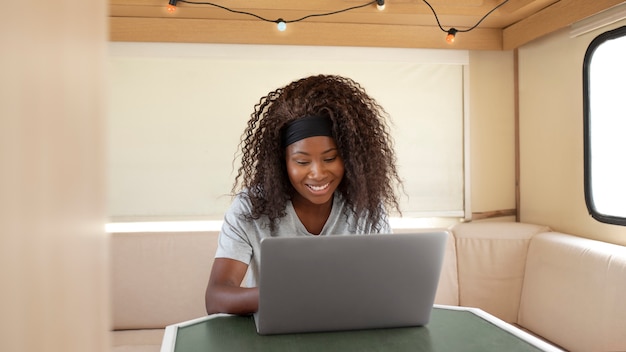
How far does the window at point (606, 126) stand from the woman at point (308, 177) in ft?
3.82

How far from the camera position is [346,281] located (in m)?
1.36

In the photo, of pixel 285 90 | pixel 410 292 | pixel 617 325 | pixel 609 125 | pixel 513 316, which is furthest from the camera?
pixel 513 316

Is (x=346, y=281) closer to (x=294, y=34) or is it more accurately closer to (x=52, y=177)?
(x=52, y=177)

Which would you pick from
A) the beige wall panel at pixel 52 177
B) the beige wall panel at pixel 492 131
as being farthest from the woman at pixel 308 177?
the beige wall panel at pixel 52 177

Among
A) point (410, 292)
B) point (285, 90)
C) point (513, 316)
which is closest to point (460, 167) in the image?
point (513, 316)

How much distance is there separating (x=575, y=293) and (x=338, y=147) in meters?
1.27

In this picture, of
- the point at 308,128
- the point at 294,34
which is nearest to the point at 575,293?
the point at 308,128

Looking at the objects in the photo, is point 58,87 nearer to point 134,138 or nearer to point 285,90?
point 285,90

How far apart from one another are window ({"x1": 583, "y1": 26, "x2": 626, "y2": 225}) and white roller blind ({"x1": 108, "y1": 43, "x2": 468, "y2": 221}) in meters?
0.75

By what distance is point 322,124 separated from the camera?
6.28ft

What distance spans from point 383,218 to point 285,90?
54 cm

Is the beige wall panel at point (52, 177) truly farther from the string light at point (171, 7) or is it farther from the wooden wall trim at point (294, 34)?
the wooden wall trim at point (294, 34)

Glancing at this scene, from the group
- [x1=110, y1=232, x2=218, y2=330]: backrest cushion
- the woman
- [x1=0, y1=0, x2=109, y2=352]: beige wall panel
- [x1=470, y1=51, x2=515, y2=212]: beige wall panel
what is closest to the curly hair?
the woman

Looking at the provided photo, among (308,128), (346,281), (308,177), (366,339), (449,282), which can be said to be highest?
(308,128)
